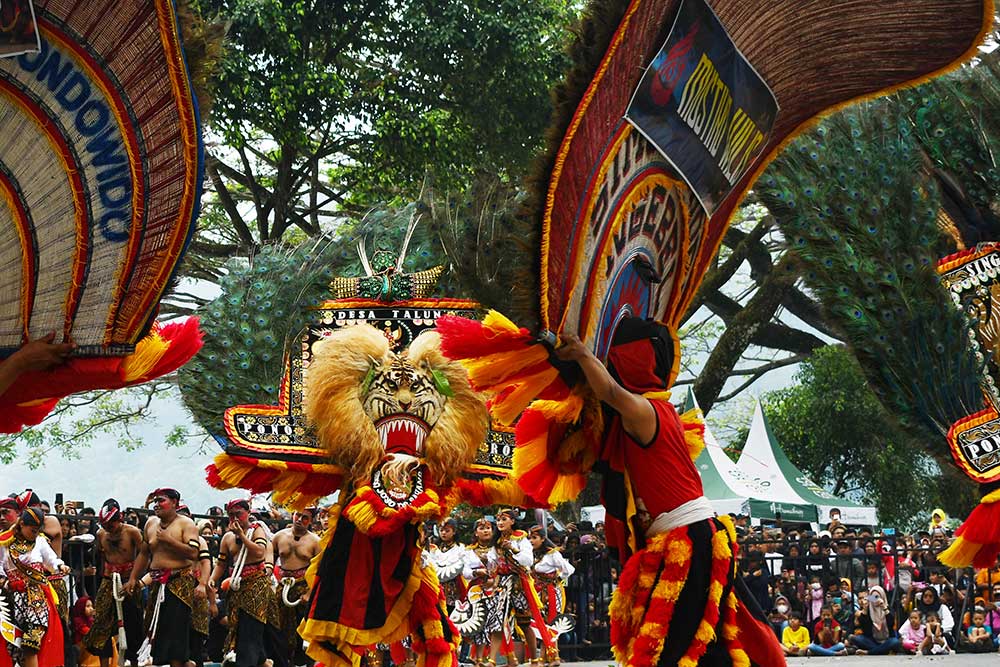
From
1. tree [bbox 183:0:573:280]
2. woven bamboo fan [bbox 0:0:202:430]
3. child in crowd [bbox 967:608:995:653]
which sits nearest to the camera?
woven bamboo fan [bbox 0:0:202:430]

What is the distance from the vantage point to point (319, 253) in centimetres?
1686

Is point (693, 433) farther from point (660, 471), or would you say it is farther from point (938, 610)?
point (938, 610)

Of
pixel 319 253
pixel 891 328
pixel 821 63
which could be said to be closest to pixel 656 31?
pixel 821 63

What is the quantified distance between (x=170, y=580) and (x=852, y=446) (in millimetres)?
19519

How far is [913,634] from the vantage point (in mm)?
15828

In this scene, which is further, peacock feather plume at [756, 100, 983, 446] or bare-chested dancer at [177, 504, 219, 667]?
peacock feather plume at [756, 100, 983, 446]

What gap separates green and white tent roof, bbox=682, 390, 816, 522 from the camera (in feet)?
75.6

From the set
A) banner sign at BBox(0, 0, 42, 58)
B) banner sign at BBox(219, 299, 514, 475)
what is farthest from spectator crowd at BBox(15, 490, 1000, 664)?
banner sign at BBox(0, 0, 42, 58)

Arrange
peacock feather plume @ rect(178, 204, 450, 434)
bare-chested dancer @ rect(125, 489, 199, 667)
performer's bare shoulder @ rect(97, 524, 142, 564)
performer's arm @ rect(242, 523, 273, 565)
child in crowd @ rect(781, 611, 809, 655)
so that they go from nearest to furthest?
bare-chested dancer @ rect(125, 489, 199, 667), performer's arm @ rect(242, 523, 273, 565), performer's bare shoulder @ rect(97, 524, 142, 564), peacock feather plume @ rect(178, 204, 450, 434), child in crowd @ rect(781, 611, 809, 655)

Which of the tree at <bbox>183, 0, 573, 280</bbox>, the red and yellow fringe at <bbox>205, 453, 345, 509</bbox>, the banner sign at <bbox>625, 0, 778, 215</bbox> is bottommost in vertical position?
the red and yellow fringe at <bbox>205, 453, 345, 509</bbox>

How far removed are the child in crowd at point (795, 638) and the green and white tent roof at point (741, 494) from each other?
22.5 feet

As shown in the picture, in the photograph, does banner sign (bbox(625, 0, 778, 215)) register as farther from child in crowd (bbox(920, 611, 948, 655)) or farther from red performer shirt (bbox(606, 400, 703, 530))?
child in crowd (bbox(920, 611, 948, 655))

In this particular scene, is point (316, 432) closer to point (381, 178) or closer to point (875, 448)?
point (381, 178)

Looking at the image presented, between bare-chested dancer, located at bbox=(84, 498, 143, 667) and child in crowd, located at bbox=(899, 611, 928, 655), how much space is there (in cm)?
799
